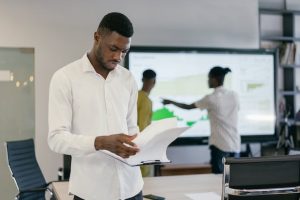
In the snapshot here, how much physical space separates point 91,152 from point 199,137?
12.8ft

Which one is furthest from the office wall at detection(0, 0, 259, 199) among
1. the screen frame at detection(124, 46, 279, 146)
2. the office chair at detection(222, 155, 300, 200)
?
the office chair at detection(222, 155, 300, 200)

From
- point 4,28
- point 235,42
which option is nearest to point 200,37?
point 235,42

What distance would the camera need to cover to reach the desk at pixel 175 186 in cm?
257

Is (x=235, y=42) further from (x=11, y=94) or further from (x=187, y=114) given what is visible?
(x=11, y=94)

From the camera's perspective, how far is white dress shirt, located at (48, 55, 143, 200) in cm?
165

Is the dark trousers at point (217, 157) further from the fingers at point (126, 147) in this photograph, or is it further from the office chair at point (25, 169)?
the fingers at point (126, 147)

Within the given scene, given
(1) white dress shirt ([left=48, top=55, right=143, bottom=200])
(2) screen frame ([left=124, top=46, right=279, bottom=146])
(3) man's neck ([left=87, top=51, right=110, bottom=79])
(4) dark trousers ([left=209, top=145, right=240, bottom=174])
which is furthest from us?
(2) screen frame ([left=124, top=46, right=279, bottom=146])

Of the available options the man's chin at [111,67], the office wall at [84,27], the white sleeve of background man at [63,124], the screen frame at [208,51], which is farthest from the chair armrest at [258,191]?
the office wall at [84,27]

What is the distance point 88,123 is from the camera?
1684mm

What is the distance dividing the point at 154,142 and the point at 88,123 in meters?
0.27

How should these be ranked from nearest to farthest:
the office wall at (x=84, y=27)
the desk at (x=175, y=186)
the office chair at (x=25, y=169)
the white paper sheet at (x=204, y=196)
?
the white paper sheet at (x=204, y=196) → the desk at (x=175, y=186) → the office chair at (x=25, y=169) → the office wall at (x=84, y=27)

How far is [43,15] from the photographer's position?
199 inches

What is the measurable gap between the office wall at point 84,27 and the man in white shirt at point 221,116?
3.79ft

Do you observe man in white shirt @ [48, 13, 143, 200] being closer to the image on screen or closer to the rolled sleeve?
the rolled sleeve
